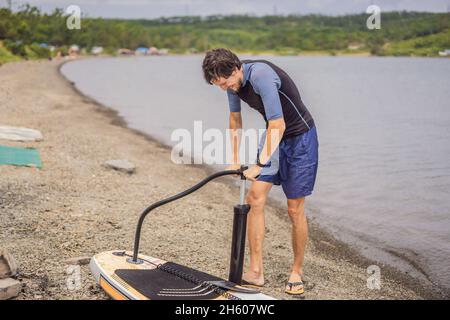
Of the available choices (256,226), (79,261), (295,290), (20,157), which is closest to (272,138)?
(256,226)

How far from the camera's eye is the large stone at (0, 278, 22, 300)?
17.5ft

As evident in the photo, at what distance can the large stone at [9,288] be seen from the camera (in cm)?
532

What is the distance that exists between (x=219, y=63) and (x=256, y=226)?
1.70 meters

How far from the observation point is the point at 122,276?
549cm

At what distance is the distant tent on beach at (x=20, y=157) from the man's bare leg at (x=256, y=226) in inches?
274

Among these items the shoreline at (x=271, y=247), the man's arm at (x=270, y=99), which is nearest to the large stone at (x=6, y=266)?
the shoreline at (x=271, y=247)

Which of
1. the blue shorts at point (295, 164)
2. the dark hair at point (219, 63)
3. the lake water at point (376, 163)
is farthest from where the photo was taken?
the lake water at point (376, 163)

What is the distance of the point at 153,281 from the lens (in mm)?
5406

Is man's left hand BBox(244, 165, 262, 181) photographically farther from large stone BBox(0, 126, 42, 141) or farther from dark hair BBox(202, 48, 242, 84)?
large stone BBox(0, 126, 42, 141)

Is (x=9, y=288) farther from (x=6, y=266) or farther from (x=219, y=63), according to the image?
(x=219, y=63)

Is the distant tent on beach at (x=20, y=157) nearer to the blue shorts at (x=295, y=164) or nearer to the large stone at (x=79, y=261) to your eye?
the large stone at (x=79, y=261)
